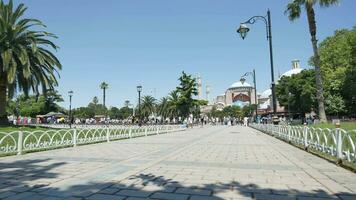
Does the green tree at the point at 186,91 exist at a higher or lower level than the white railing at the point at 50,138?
higher

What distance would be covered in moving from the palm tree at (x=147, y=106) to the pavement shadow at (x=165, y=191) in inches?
3670

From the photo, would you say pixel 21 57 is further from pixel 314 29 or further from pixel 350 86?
pixel 350 86

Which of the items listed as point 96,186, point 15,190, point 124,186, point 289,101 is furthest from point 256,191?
point 289,101

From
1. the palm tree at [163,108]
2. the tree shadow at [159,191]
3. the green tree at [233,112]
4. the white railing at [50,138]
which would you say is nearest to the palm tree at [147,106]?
the palm tree at [163,108]

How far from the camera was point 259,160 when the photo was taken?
34.9 ft

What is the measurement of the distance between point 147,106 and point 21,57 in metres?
74.1

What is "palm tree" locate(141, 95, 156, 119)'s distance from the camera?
100m

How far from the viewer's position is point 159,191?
620cm

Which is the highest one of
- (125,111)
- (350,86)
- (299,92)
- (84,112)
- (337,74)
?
(337,74)

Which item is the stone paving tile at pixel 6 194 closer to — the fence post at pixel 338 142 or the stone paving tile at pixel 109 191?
the stone paving tile at pixel 109 191

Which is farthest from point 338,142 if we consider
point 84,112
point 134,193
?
point 84,112

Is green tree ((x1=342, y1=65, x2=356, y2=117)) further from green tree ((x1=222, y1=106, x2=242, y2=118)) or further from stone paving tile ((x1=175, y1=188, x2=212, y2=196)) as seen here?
green tree ((x1=222, y1=106, x2=242, y2=118))

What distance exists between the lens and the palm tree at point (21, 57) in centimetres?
2702

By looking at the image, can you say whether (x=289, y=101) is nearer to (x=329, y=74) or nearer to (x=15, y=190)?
(x=329, y=74)
